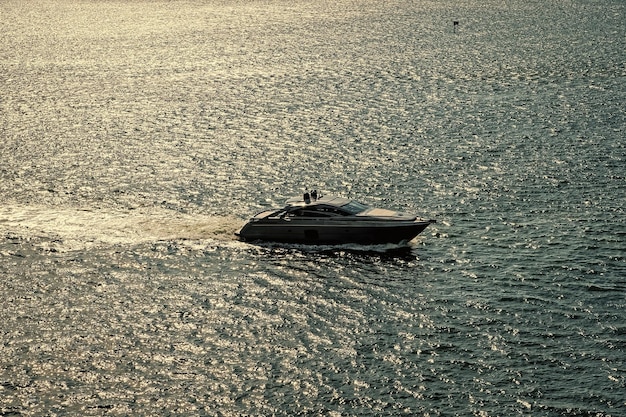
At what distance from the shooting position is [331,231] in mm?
85125

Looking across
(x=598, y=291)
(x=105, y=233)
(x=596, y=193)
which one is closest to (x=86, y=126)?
Answer: (x=105, y=233)

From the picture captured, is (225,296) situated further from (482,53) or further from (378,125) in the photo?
(482,53)

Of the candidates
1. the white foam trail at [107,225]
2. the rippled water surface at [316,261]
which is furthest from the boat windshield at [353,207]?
the white foam trail at [107,225]

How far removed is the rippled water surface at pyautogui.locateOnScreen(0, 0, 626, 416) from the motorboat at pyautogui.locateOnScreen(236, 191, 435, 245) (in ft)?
4.33

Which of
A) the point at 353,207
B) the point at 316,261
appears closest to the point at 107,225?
the point at 316,261

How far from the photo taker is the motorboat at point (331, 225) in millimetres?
84250

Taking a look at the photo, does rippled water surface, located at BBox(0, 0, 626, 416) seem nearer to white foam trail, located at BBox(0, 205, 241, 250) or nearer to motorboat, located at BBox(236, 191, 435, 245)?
white foam trail, located at BBox(0, 205, 241, 250)

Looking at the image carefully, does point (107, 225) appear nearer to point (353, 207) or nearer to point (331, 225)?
point (331, 225)

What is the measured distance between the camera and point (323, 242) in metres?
85.9

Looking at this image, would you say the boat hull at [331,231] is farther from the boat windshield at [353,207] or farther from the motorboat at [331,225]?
Answer: the boat windshield at [353,207]

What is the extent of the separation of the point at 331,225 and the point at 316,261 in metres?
4.26

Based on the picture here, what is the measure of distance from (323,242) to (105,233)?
2043 cm

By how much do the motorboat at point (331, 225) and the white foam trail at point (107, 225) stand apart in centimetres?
399

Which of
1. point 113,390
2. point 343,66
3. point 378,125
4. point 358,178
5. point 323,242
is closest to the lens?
point 113,390
